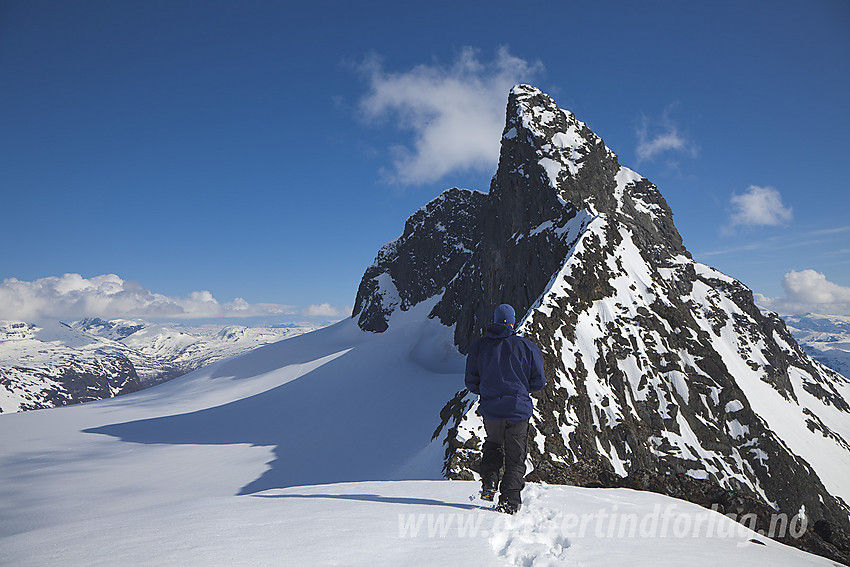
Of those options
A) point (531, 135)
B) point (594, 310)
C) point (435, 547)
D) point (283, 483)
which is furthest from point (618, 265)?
point (435, 547)

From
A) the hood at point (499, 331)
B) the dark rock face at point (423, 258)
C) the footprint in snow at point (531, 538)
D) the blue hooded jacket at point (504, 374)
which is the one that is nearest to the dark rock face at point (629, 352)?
the footprint in snow at point (531, 538)

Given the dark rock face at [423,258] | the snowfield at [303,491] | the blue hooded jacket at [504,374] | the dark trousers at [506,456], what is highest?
the dark rock face at [423,258]

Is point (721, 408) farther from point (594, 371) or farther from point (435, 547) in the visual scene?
point (435, 547)

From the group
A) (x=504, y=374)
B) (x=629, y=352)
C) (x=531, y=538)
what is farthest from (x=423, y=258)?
(x=531, y=538)

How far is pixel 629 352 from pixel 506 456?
2709cm

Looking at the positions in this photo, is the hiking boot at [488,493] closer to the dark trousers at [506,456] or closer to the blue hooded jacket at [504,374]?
the dark trousers at [506,456]

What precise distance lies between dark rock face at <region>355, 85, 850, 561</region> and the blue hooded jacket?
528 centimetres

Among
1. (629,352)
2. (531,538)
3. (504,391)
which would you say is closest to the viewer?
(531,538)

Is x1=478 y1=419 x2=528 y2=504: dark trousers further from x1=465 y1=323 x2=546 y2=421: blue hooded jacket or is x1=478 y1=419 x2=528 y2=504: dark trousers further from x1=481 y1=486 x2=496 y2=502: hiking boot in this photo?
x1=465 y1=323 x2=546 y2=421: blue hooded jacket

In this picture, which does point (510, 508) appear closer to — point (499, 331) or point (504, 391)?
point (504, 391)

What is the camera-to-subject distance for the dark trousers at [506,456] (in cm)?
658

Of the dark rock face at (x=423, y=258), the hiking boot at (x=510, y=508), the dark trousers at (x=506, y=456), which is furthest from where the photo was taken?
the dark rock face at (x=423, y=258)

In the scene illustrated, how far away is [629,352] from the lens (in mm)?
30328

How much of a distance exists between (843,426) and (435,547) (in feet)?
285
